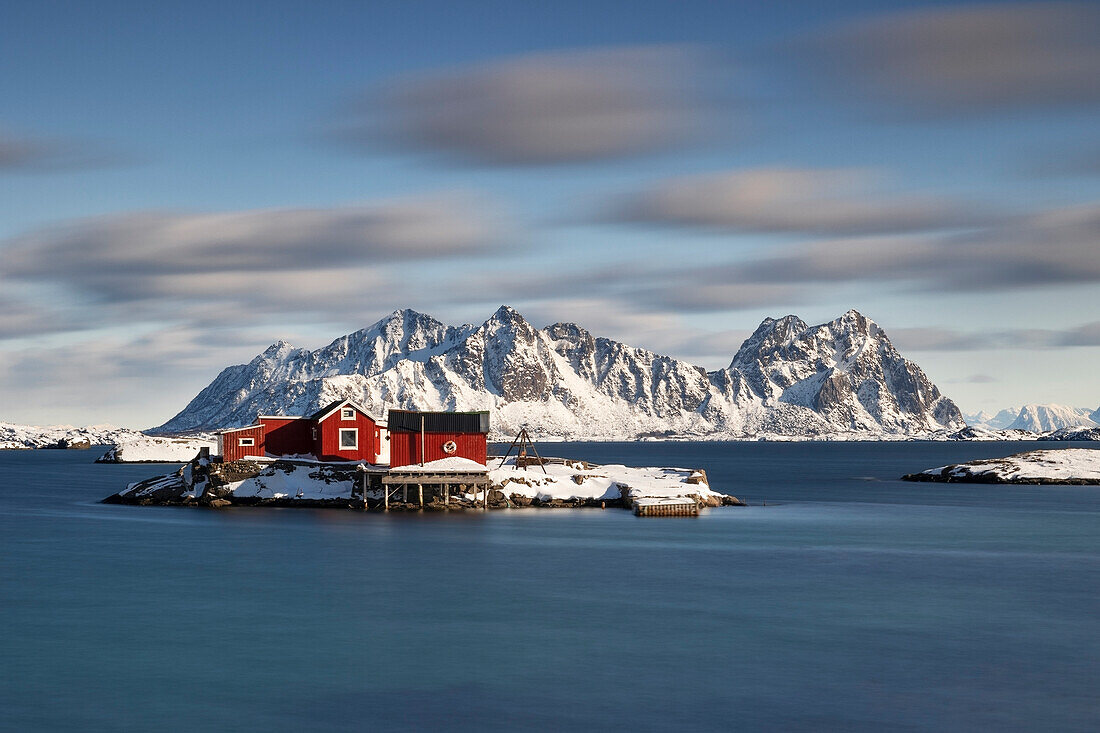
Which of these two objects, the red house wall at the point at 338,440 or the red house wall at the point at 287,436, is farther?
the red house wall at the point at 287,436

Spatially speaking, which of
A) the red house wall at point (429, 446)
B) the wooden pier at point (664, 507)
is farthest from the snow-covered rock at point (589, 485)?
the red house wall at point (429, 446)

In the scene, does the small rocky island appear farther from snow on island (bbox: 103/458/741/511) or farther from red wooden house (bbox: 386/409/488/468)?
red wooden house (bbox: 386/409/488/468)

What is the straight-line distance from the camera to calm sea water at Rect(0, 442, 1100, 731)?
96.8 ft

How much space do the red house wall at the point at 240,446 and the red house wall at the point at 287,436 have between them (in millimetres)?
516

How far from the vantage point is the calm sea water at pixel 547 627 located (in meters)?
29.5

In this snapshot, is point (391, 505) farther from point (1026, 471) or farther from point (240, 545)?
point (1026, 471)

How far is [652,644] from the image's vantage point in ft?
124

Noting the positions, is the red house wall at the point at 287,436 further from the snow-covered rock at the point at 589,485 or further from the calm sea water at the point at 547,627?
the calm sea water at the point at 547,627

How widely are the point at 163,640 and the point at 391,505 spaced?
174 ft

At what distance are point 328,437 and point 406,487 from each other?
907 centimetres

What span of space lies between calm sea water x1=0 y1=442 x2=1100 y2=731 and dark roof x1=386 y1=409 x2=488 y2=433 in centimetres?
1534

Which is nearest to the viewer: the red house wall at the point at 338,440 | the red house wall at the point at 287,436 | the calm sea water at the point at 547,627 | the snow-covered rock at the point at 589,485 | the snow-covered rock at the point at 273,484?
the calm sea water at the point at 547,627

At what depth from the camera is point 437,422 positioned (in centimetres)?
9475

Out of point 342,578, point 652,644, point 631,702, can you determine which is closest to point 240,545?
point 342,578
